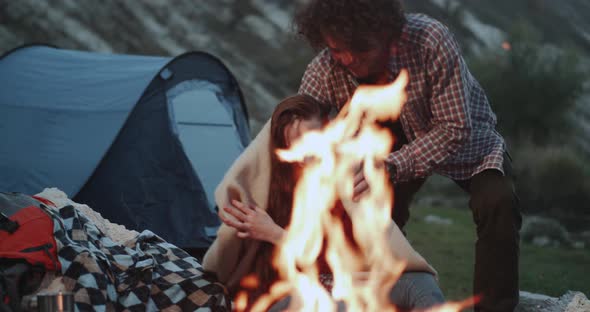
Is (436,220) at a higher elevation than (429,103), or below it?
below

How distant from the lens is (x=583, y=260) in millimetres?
6895

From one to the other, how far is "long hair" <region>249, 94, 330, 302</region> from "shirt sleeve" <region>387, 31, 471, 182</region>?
426mm

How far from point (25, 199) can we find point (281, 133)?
1.23 metres

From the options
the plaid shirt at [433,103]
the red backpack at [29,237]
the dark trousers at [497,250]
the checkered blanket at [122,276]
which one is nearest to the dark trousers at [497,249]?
the dark trousers at [497,250]

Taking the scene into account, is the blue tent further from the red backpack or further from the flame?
the flame

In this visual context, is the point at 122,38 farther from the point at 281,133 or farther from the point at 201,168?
the point at 281,133

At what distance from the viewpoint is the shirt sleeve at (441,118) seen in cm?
306

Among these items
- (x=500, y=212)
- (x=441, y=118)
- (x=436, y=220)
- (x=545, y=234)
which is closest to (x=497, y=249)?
(x=500, y=212)

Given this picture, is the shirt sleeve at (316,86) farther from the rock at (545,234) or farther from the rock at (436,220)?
the rock at (436,220)

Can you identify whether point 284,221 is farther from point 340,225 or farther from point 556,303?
point 556,303

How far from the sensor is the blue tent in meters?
5.82

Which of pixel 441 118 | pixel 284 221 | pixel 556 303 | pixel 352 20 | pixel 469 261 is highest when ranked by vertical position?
pixel 352 20

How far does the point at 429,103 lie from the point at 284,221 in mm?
851

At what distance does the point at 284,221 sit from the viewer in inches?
125
